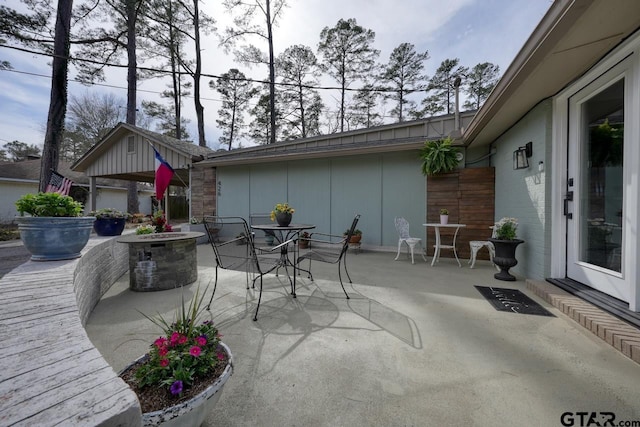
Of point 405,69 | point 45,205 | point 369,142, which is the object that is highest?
point 405,69

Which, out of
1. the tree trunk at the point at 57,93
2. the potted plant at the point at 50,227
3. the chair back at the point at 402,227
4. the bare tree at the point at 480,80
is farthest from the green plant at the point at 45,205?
the bare tree at the point at 480,80

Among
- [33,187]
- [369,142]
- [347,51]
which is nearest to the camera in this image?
[369,142]

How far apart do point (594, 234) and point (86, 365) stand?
152 inches

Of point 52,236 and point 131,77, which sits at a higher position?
point 131,77

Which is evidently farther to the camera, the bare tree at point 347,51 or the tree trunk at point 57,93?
the bare tree at point 347,51

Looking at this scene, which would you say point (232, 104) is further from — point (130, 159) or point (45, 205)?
point (45, 205)

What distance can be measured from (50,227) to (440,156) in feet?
17.4

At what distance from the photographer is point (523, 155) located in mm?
3439

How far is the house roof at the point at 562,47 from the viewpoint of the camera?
5.47ft

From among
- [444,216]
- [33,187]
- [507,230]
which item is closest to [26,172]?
[33,187]

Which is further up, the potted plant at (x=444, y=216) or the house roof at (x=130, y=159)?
the house roof at (x=130, y=159)

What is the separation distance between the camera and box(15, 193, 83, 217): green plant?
2.08 m

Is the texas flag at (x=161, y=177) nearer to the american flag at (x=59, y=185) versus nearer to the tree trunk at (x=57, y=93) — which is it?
the american flag at (x=59, y=185)

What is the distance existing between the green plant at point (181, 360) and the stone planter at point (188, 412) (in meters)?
0.08
